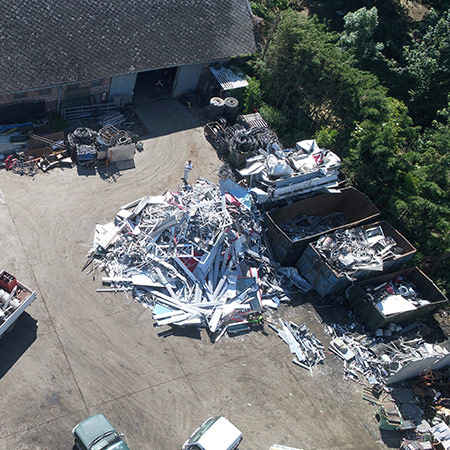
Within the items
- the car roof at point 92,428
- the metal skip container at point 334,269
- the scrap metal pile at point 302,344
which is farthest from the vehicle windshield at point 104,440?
the metal skip container at point 334,269

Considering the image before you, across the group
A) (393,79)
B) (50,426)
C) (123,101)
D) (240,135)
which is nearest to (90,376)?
(50,426)

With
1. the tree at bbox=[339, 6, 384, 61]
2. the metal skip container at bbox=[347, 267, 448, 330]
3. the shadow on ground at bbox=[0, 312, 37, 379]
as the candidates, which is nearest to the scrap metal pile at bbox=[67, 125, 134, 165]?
the shadow on ground at bbox=[0, 312, 37, 379]

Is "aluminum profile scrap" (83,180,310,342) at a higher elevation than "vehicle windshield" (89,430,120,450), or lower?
higher

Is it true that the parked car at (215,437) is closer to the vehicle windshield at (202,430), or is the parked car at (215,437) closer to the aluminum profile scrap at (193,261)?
the vehicle windshield at (202,430)

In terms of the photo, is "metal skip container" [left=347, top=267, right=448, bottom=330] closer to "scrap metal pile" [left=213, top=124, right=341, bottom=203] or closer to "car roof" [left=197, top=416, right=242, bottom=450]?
"scrap metal pile" [left=213, top=124, right=341, bottom=203]

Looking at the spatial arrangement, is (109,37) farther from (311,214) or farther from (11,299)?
(11,299)
